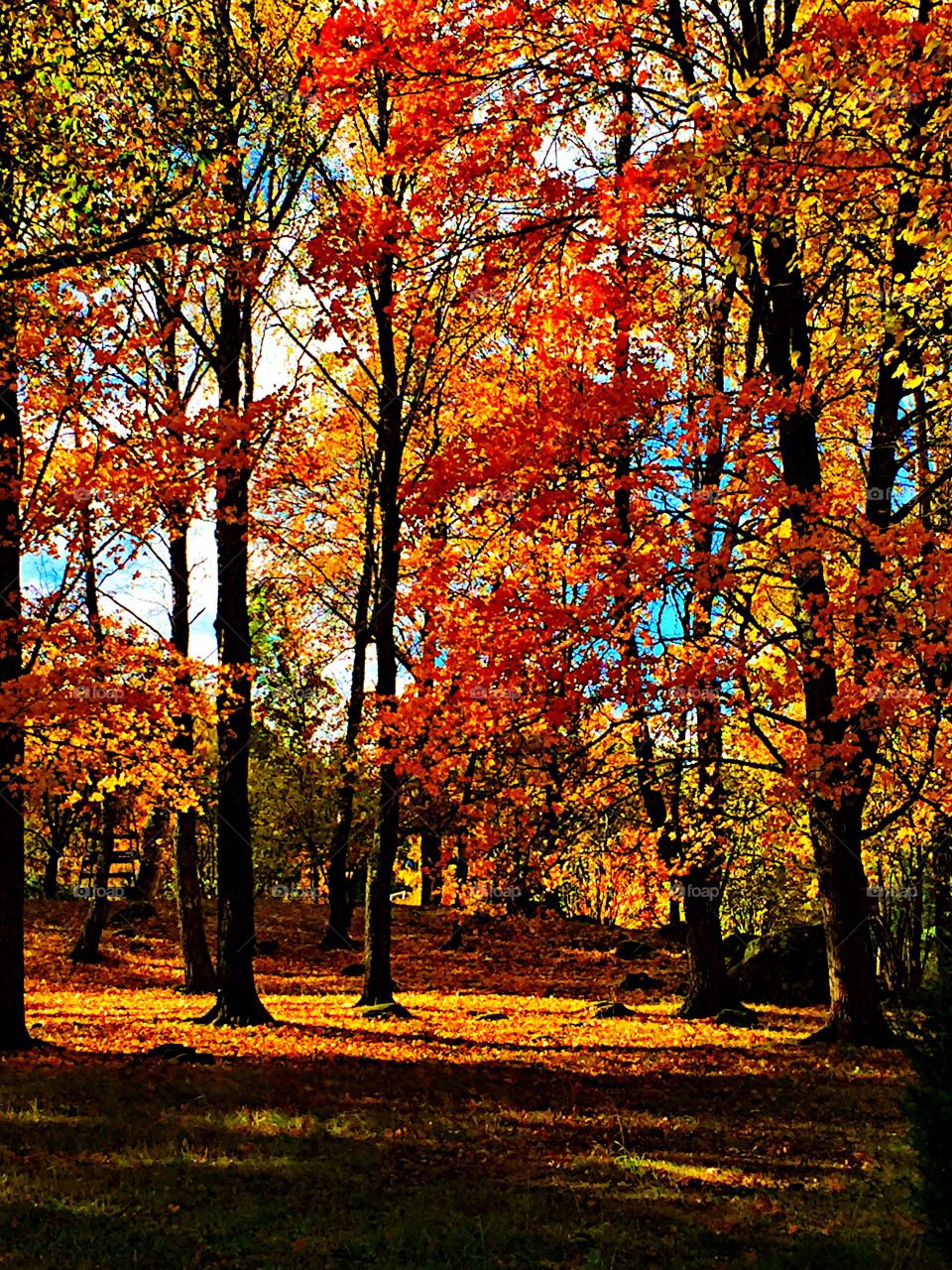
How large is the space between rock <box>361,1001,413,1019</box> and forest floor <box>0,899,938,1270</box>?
6.0 inches

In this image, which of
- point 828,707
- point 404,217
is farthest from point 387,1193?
point 404,217

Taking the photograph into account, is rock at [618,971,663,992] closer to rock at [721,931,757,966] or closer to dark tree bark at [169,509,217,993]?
rock at [721,931,757,966]

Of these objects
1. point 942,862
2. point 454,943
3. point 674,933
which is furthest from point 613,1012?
point 674,933

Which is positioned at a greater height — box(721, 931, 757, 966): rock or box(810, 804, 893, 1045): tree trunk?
box(810, 804, 893, 1045): tree trunk

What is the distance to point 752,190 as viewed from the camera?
27.1 feet

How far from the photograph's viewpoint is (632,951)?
2577cm

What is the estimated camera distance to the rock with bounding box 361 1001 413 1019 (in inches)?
664

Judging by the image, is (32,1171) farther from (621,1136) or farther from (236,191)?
(236,191)

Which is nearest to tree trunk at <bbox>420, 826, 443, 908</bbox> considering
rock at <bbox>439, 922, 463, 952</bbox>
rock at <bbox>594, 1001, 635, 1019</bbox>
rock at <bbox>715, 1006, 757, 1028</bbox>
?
rock at <bbox>439, 922, 463, 952</bbox>

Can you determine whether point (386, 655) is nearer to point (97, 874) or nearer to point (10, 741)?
point (10, 741)

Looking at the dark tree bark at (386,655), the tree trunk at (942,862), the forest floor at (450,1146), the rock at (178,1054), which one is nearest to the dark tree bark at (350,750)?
the dark tree bark at (386,655)

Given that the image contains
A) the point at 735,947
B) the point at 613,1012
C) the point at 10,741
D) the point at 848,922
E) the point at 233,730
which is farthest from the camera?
the point at 735,947

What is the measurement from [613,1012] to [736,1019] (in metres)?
2.09

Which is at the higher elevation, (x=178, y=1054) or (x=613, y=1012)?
(x=178, y=1054)
